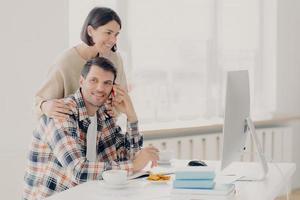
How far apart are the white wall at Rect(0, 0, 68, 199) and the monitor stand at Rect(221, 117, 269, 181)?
58.7 inches

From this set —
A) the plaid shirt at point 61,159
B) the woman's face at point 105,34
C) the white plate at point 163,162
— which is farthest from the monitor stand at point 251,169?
the woman's face at point 105,34

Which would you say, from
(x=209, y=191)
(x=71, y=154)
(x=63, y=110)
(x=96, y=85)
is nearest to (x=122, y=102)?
(x=96, y=85)

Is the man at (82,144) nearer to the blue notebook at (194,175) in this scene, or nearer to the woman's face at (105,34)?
the woman's face at (105,34)

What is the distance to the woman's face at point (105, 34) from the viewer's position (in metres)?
3.01

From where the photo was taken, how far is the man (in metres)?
2.62

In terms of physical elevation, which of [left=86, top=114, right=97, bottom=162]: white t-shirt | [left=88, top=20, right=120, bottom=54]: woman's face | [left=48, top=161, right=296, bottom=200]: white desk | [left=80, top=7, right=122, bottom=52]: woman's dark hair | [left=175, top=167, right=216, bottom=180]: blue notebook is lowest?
[left=48, top=161, right=296, bottom=200]: white desk

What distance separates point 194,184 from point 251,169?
738 millimetres

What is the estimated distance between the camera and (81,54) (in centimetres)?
315

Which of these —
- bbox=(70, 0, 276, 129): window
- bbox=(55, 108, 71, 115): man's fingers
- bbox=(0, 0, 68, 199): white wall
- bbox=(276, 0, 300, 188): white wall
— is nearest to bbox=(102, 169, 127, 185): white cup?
bbox=(55, 108, 71, 115): man's fingers

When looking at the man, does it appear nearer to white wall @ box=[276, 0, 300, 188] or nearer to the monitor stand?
the monitor stand

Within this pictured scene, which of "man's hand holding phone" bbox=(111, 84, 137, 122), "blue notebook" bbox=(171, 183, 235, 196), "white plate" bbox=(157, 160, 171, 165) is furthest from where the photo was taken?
"white plate" bbox=(157, 160, 171, 165)

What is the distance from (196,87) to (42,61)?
172cm

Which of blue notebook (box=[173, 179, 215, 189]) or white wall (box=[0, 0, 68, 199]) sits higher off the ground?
white wall (box=[0, 0, 68, 199])

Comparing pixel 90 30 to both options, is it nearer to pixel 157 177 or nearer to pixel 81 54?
pixel 81 54
